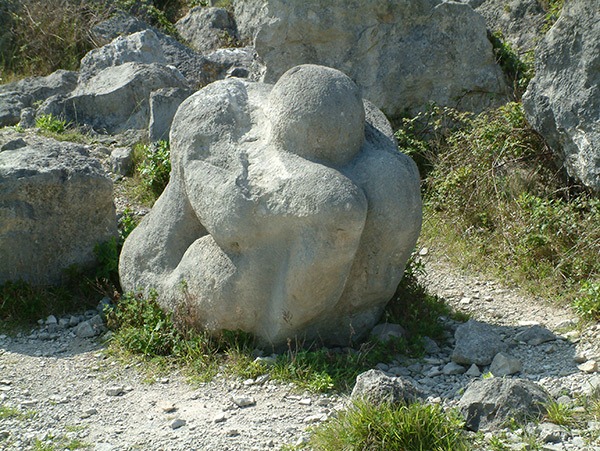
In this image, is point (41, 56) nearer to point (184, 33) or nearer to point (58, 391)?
point (184, 33)

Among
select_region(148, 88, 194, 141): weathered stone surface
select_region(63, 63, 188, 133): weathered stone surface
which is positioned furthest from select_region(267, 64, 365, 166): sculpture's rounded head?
select_region(63, 63, 188, 133): weathered stone surface

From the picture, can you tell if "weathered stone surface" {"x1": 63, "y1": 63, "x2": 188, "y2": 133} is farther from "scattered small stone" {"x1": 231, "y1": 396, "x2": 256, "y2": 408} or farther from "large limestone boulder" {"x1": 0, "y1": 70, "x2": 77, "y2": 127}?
"scattered small stone" {"x1": 231, "y1": 396, "x2": 256, "y2": 408}

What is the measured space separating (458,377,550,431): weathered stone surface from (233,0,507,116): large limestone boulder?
4.61 meters

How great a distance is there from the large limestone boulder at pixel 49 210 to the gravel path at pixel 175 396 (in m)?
0.65

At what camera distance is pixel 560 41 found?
6.05 m

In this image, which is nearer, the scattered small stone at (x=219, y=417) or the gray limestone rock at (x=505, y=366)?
the scattered small stone at (x=219, y=417)

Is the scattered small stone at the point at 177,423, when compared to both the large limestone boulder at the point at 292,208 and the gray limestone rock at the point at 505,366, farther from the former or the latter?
the gray limestone rock at the point at 505,366

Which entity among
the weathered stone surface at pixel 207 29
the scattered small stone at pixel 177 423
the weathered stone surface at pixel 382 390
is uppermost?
the weathered stone surface at pixel 207 29

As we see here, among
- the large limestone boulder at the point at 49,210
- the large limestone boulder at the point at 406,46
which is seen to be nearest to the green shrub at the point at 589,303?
the large limestone boulder at the point at 406,46

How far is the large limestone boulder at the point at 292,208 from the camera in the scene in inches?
169

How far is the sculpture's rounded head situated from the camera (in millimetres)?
4414

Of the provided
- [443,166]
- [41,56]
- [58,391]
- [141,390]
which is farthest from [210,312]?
[41,56]

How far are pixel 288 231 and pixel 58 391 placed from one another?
5.79 feet

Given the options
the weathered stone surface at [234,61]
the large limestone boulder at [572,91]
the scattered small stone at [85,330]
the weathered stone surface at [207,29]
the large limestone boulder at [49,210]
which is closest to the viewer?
the scattered small stone at [85,330]
